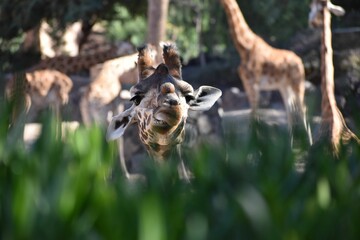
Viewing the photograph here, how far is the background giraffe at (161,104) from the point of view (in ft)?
18.9

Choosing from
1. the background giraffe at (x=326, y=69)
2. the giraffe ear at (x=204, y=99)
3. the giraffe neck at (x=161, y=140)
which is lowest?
the background giraffe at (x=326, y=69)

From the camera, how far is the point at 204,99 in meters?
6.38

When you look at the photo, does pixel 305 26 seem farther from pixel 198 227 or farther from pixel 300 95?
pixel 198 227

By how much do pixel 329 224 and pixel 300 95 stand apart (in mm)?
10660

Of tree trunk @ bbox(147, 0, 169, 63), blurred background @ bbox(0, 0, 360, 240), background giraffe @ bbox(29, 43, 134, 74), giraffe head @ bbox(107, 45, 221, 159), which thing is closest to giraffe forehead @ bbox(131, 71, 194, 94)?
giraffe head @ bbox(107, 45, 221, 159)

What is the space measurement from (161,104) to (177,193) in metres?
3.51

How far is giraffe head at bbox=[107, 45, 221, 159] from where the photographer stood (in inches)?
227

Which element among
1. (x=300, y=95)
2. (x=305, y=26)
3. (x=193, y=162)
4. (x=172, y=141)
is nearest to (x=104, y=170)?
(x=193, y=162)

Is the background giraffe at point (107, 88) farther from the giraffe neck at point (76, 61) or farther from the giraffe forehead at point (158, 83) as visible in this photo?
the giraffe forehead at point (158, 83)

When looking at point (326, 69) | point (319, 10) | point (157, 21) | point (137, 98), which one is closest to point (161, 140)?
point (137, 98)

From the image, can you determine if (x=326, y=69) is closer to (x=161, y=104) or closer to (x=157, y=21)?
(x=157, y=21)

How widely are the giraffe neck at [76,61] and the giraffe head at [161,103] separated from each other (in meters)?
8.57

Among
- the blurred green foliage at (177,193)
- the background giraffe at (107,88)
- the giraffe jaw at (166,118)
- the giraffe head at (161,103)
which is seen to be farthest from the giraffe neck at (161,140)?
the background giraffe at (107,88)

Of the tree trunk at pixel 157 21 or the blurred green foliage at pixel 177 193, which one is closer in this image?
the blurred green foliage at pixel 177 193
